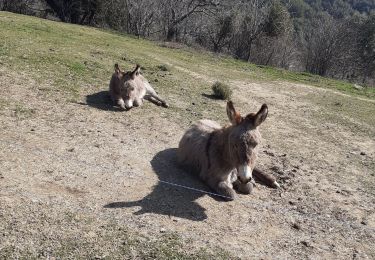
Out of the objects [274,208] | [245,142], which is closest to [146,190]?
[245,142]

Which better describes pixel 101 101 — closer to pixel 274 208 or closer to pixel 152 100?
pixel 152 100

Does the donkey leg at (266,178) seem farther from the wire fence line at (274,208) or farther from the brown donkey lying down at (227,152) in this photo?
the wire fence line at (274,208)

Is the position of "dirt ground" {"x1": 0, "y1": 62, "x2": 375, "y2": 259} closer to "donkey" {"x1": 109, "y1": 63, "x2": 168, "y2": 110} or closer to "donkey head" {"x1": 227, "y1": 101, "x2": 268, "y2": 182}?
"donkey" {"x1": 109, "y1": 63, "x2": 168, "y2": 110}

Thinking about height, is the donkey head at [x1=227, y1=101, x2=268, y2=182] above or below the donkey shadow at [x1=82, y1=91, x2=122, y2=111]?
above

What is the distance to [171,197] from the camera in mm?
7027

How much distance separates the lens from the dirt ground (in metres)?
5.97

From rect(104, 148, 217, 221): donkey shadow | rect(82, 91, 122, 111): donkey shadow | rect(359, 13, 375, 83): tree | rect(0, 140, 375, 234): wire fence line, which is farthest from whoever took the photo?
rect(359, 13, 375, 83): tree

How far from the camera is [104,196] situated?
673 centimetres

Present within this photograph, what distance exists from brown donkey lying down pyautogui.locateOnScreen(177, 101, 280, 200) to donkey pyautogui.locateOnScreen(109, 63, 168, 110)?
334 centimetres

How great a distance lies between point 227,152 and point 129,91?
16.2ft

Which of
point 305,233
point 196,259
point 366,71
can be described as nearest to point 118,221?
point 196,259

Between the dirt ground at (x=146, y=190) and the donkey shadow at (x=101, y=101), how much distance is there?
0.05m

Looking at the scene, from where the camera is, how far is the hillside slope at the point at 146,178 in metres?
5.84

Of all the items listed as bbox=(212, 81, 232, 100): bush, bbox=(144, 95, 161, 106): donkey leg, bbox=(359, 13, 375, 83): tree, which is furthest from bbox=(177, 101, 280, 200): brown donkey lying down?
bbox=(359, 13, 375, 83): tree
